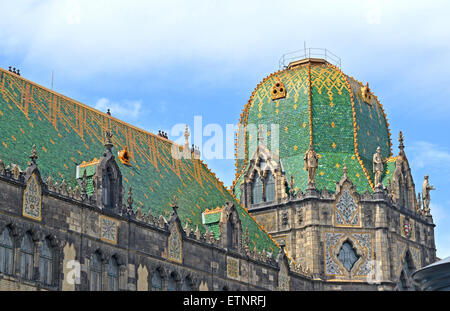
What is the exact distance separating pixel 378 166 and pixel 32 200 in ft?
103

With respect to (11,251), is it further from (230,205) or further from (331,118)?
(331,118)

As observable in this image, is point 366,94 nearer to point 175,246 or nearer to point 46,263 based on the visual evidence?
point 175,246

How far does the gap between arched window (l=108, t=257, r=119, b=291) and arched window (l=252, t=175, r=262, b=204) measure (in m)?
22.5

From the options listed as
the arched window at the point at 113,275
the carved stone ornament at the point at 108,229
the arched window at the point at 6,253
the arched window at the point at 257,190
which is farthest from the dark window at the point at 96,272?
the arched window at the point at 257,190

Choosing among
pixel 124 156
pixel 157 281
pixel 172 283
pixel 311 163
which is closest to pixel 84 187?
pixel 157 281

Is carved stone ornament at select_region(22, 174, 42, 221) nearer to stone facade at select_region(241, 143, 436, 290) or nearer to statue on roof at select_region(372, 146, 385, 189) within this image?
stone facade at select_region(241, 143, 436, 290)

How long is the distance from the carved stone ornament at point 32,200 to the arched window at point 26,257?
38.7 inches

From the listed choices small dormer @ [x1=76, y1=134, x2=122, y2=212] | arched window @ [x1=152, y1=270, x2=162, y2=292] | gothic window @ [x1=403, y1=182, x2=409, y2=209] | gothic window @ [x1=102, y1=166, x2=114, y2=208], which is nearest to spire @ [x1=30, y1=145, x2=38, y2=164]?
small dormer @ [x1=76, y1=134, x2=122, y2=212]

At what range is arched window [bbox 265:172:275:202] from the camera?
221 ft

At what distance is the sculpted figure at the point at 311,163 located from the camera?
64.8 m

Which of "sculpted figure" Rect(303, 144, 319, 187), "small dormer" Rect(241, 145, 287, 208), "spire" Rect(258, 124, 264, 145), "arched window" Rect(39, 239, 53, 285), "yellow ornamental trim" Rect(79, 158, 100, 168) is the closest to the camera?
"arched window" Rect(39, 239, 53, 285)
